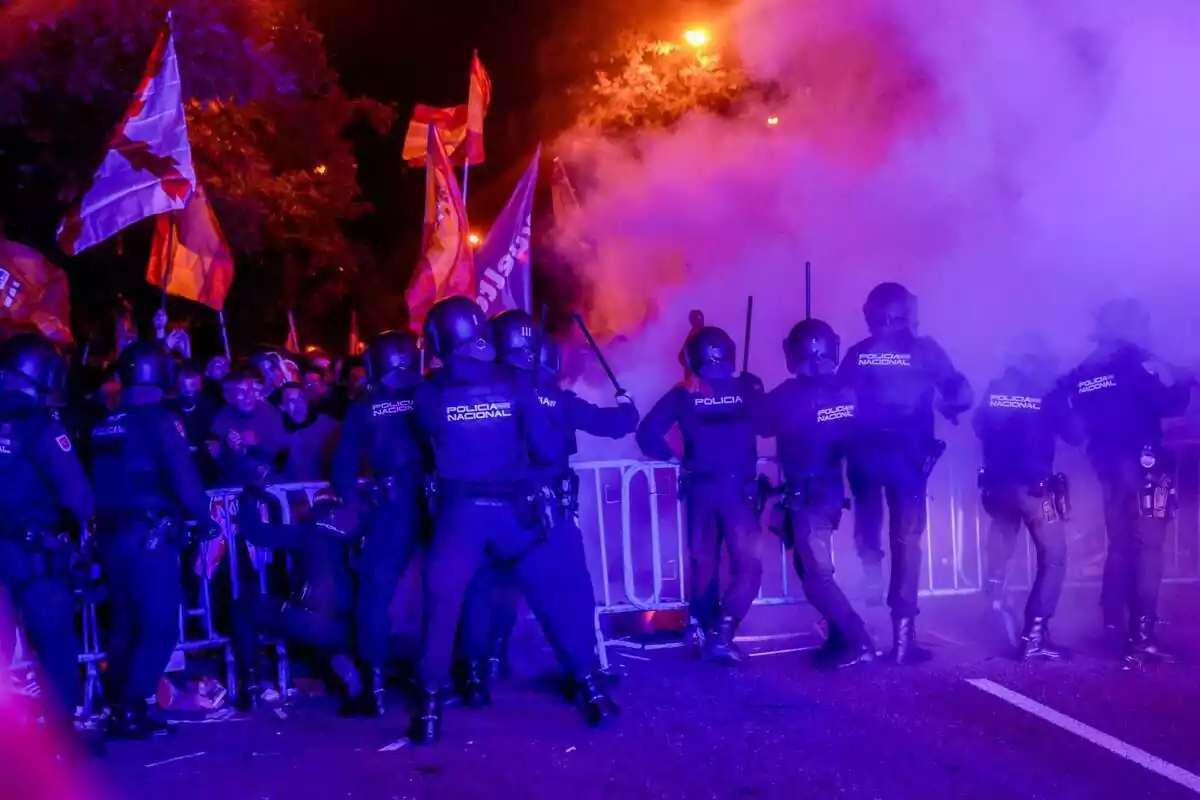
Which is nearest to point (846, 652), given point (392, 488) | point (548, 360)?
point (548, 360)

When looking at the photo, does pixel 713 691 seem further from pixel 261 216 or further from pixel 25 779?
pixel 261 216

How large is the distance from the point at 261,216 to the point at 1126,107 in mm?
9273

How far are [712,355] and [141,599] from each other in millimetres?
3414

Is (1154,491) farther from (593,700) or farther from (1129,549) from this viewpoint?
(593,700)

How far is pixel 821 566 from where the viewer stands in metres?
6.52

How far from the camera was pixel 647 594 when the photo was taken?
7.70 meters

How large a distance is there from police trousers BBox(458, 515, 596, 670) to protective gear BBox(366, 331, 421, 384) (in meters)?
1.22

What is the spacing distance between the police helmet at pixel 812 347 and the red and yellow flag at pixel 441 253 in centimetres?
293

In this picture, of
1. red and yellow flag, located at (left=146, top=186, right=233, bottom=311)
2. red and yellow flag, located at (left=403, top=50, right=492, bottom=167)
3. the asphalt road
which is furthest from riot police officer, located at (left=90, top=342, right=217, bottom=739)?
red and yellow flag, located at (left=403, top=50, right=492, bottom=167)

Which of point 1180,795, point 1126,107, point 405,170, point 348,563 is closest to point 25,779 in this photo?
point 348,563

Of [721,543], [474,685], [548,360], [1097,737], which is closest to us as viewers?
[1097,737]

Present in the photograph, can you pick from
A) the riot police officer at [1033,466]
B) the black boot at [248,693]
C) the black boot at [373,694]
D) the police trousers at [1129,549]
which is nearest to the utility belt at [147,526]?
the black boot at [248,693]

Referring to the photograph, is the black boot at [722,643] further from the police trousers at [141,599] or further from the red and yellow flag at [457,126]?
the red and yellow flag at [457,126]

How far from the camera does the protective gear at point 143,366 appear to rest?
5898 millimetres
